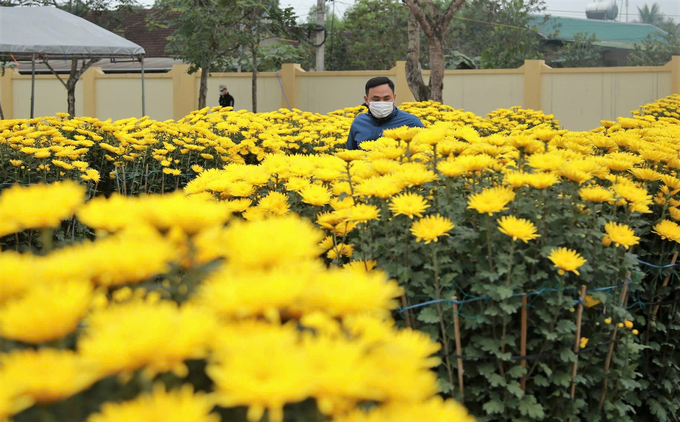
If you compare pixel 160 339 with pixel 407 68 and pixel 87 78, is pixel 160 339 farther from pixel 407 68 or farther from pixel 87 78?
pixel 87 78

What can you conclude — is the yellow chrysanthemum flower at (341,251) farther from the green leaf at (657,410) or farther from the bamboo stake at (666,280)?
the green leaf at (657,410)

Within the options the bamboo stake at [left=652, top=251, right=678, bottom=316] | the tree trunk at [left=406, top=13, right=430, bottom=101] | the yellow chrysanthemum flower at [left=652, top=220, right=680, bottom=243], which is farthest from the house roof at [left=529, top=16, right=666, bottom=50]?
the yellow chrysanthemum flower at [left=652, top=220, right=680, bottom=243]

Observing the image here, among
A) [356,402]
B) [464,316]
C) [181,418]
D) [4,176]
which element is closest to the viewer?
[181,418]

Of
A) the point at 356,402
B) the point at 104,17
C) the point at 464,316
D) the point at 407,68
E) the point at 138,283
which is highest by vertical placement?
the point at 104,17

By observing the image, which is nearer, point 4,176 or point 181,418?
point 181,418

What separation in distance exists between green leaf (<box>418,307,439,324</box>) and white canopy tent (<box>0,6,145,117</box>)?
470 inches

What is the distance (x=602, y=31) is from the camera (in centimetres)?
4684

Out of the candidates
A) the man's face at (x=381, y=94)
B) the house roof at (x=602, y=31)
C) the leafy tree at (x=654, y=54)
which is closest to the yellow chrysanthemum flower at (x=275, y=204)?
the man's face at (x=381, y=94)

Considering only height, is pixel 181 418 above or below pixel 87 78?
below

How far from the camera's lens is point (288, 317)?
0.85m

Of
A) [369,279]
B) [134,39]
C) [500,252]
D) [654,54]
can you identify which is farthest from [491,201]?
A: [654,54]

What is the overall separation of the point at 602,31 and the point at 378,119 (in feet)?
150

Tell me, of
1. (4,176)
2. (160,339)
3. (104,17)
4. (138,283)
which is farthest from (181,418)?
(104,17)

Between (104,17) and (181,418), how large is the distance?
88.2ft
